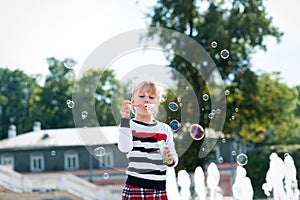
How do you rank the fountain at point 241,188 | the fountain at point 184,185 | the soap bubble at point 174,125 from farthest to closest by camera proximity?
the fountain at point 184,185
the fountain at point 241,188
the soap bubble at point 174,125

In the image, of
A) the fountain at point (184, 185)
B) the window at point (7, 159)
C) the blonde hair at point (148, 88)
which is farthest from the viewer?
the window at point (7, 159)

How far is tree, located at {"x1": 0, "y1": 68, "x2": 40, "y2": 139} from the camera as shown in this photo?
92.8 ft

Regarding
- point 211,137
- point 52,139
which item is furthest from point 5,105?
point 211,137

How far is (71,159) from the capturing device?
2427 centimetres

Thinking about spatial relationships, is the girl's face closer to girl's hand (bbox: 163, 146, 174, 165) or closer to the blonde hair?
the blonde hair

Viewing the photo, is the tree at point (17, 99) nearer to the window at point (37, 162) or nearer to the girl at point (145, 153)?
the window at point (37, 162)

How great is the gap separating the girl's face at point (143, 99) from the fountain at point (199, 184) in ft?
32.8

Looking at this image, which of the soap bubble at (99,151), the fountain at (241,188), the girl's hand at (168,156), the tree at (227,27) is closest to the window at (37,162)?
the tree at (227,27)

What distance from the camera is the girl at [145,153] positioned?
3.15 metres

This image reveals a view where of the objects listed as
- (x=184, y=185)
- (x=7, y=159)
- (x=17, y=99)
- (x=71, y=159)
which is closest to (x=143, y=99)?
(x=184, y=185)

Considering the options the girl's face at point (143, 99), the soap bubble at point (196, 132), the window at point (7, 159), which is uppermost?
the window at point (7, 159)

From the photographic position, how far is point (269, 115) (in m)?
17.7

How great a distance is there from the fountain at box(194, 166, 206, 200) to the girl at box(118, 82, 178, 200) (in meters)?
9.97

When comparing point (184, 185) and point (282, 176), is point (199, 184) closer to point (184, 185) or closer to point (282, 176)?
point (184, 185)
